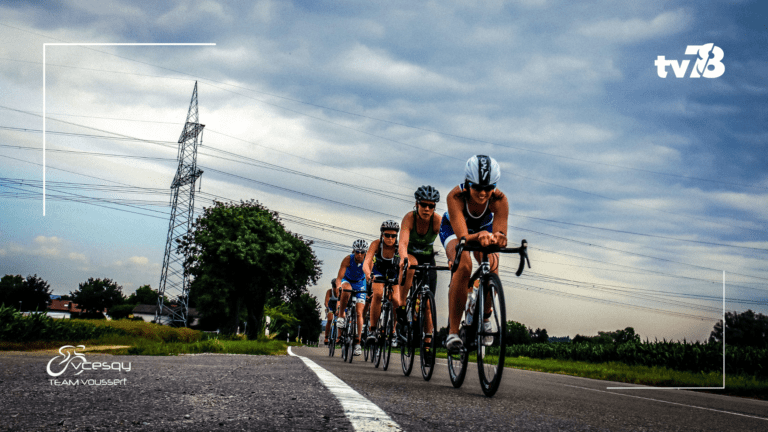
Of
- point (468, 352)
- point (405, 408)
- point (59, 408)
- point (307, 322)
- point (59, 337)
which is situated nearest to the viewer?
point (59, 408)

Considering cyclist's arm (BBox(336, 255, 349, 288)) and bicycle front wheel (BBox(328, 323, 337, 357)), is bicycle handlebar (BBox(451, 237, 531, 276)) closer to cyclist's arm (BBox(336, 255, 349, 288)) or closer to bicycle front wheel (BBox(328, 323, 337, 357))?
cyclist's arm (BBox(336, 255, 349, 288))

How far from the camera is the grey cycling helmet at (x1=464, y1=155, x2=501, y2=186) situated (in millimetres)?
5133

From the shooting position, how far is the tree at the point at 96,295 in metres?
130

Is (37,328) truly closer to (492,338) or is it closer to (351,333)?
(351,333)

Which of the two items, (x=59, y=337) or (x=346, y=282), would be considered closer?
(x=346, y=282)

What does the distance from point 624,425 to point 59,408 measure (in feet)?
10.0

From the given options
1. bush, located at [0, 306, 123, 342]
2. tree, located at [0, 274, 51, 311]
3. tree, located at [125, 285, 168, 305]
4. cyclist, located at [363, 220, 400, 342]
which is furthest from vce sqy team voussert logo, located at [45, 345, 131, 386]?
tree, located at [125, 285, 168, 305]

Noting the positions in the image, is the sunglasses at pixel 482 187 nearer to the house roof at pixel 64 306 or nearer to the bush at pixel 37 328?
the bush at pixel 37 328

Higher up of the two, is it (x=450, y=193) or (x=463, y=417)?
(x=450, y=193)

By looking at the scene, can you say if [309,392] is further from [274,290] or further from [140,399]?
[274,290]

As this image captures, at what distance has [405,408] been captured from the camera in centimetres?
320

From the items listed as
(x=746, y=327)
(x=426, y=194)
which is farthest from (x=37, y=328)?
(x=746, y=327)

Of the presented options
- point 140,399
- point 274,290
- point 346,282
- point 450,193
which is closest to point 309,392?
point 140,399

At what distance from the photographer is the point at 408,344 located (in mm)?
7059
